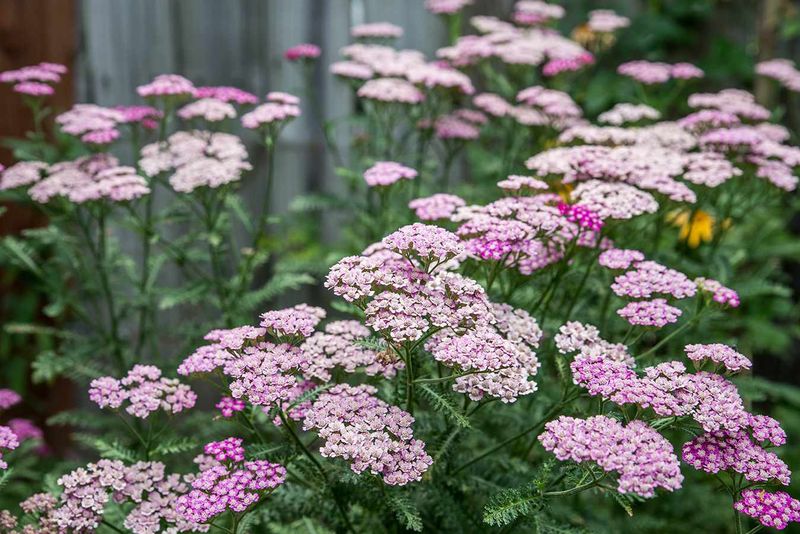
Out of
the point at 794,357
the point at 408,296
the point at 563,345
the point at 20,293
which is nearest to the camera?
the point at 408,296

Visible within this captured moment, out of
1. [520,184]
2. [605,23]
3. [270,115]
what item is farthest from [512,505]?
[605,23]

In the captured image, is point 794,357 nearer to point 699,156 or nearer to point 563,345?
point 699,156

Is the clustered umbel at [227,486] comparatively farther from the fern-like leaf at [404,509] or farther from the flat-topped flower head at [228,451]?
the fern-like leaf at [404,509]

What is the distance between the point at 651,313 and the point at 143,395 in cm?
140

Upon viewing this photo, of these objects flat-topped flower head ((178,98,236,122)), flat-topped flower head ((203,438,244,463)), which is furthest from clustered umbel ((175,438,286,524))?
flat-topped flower head ((178,98,236,122))

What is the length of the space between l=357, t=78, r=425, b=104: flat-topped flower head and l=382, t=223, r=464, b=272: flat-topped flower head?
1.18 meters

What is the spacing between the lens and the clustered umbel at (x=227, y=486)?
5.47 ft

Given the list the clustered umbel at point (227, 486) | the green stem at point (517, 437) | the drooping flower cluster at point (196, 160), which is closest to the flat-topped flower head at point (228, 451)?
the clustered umbel at point (227, 486)

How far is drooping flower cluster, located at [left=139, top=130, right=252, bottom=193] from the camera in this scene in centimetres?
253

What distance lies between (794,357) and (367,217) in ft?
10.5

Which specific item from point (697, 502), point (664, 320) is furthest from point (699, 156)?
point (697, 502)

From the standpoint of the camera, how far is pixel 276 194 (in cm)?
432

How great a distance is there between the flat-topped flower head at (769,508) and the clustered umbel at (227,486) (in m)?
1.10

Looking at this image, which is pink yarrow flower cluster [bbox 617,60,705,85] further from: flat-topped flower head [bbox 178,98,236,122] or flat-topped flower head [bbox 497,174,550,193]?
flat-topped flower head [bbox 178,98,236,122]
